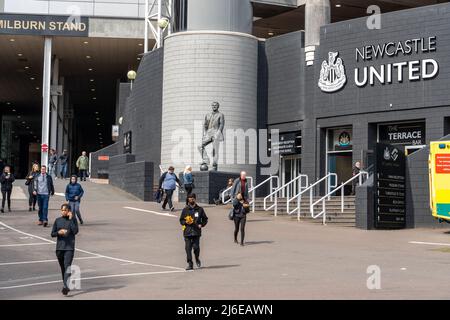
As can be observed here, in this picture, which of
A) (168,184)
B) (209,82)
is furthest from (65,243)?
(209,82)

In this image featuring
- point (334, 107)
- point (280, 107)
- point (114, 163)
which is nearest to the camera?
point (334, 107)

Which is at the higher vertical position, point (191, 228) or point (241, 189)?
point (241, 189)

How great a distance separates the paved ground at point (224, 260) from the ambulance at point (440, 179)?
2.52 ft

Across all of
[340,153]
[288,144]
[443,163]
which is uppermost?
[288,144]

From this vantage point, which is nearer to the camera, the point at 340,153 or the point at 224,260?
the point at 224,260

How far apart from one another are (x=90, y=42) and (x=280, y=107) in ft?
59.1

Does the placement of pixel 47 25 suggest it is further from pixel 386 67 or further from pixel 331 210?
pixel 331 210

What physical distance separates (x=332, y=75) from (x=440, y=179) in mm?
12091

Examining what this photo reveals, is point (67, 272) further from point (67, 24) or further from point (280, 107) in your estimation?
point (67, 24)

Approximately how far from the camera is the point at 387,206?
2581 cm

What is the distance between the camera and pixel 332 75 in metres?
34.8

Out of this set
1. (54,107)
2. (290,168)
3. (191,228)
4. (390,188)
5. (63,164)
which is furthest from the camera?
(54,107)

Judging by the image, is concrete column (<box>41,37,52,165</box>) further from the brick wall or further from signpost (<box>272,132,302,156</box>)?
signpost (<box>272,132,302,156</box>)
